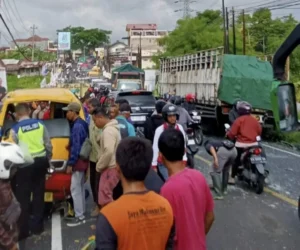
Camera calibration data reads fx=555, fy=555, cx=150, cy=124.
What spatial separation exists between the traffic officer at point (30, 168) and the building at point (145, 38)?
106 meters

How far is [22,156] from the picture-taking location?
4.77 meters

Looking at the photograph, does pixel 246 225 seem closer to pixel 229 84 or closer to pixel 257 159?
pixel 257 159

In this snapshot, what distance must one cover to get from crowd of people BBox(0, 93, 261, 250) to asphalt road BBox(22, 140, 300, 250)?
0.80 ft

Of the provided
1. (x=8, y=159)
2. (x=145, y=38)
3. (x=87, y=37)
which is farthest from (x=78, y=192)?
(x=145, y=38)

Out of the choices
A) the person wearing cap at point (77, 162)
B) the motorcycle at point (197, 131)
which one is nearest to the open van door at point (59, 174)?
the person wearing cap at point (77, 162)

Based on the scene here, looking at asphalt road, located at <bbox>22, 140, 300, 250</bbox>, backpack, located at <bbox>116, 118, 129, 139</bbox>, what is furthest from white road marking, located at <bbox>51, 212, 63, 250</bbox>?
backpack, located at <bbox>116, 118, 129, 139</bbox>

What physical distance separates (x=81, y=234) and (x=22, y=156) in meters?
2.48

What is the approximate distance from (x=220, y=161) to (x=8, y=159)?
196 inches

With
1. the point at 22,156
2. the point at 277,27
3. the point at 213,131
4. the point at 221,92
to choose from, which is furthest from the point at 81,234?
the point at 277,27

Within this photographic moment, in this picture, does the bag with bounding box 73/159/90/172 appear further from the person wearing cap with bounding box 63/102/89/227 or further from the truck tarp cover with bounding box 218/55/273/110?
the truck tarp cover with bounding box 218/55/273/110

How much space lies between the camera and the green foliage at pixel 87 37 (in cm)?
12712

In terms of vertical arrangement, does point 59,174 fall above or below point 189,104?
below

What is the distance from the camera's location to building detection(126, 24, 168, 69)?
120812 millimetres

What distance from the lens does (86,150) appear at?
7285mm
